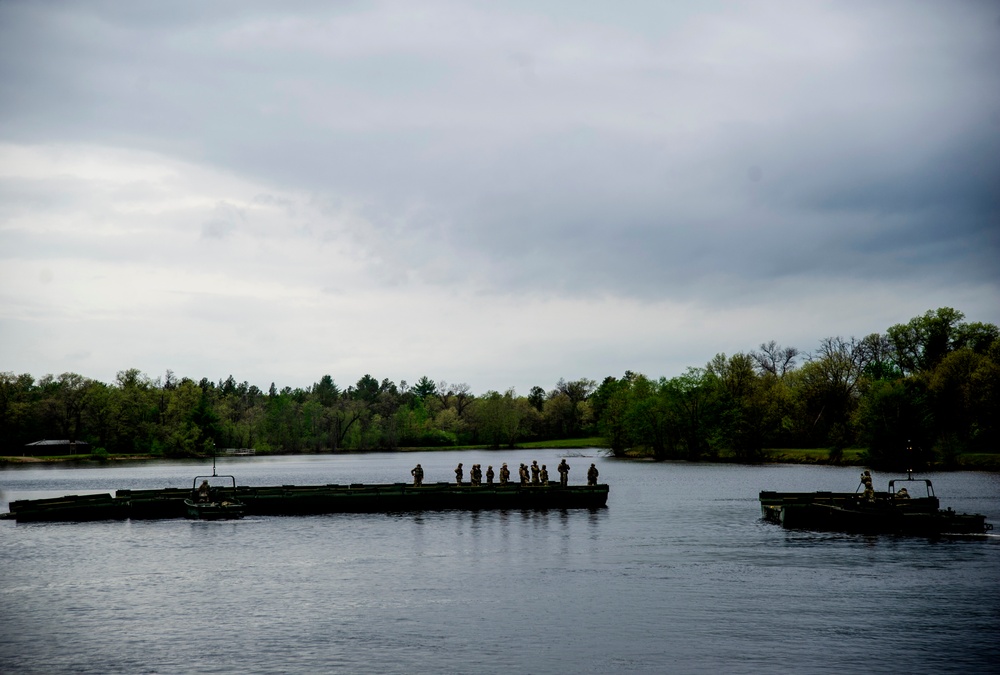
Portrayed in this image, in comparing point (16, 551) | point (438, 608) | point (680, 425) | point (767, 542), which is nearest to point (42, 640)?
point (438, 608)

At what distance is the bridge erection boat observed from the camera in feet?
155

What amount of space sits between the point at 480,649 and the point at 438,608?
18.8ft

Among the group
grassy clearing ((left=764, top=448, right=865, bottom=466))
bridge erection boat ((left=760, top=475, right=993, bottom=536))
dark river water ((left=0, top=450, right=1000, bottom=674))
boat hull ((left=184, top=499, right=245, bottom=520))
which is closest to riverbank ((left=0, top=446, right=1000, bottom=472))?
grassy clearing ((left=764, top=448, right=865, bottom=466))

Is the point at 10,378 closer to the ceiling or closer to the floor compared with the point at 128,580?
closer to the ceiling

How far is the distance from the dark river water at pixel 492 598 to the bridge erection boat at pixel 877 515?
130 cm

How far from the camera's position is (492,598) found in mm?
32750

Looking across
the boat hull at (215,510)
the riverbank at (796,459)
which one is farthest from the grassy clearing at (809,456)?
the boat hull at (215,510)

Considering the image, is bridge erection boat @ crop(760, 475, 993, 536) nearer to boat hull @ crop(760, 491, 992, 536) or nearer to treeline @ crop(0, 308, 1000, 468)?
boat hull @ crop(760, 491, 992, 536)

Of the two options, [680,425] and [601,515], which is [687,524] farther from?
[680,425]

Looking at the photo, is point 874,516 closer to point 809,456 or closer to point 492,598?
point 492,598

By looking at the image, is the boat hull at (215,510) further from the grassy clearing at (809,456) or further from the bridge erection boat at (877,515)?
the grassy clearing at (809,456)

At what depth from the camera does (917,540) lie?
47.2 m

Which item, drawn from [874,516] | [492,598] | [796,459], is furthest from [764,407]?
[492,598]

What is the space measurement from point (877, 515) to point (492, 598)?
27423mm
